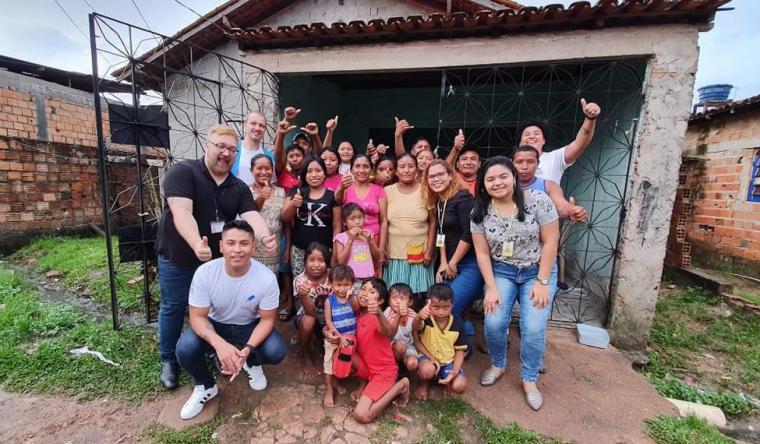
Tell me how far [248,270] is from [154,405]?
1.24 meters

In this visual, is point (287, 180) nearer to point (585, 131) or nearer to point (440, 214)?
point (440, 214)

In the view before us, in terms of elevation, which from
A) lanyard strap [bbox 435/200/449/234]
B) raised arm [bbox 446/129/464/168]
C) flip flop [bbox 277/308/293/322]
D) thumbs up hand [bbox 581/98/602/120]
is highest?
thumbs up hand [bbox 581/98/602/120]

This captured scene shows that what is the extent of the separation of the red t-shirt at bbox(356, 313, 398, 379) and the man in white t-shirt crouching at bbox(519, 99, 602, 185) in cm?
190

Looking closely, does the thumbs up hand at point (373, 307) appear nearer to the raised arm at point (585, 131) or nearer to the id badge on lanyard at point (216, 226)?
the id badge on lanyard at point (216, 226)

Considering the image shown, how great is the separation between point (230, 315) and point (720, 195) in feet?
25.0

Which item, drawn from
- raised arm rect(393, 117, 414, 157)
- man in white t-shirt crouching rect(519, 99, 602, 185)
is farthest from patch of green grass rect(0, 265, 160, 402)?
man in white t-shirt crouching rect(519, 99, 602, 185)

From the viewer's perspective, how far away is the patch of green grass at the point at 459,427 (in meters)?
Answer: 2.23

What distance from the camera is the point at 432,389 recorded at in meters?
2.65

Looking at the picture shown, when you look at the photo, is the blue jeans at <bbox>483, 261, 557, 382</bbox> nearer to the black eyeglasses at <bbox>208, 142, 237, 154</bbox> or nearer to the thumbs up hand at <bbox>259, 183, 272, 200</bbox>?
the thumbs up hand at <bbox>259, 183, 272, 200</bbox>

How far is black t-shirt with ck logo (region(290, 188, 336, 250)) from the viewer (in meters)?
3.05

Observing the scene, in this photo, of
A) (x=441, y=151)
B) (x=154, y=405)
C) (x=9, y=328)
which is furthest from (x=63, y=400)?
(x=441, y=151)

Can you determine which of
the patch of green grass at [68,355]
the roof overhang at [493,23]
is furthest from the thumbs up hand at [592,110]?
the patch of green grass at [68,355]

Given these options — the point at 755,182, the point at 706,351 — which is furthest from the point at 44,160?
the point at 755,182

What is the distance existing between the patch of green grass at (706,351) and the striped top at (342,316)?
9.51ft
